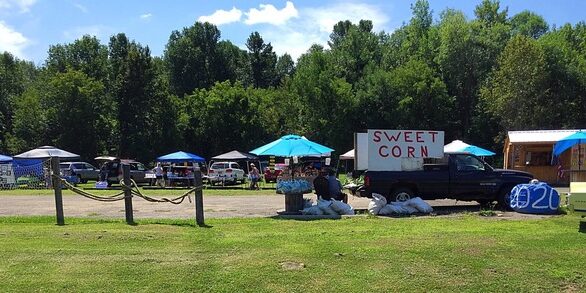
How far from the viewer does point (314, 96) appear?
193 feet

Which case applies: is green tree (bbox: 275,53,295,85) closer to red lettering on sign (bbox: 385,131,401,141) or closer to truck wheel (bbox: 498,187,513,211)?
red lettering on sign (bbox: 385,131,401,141)

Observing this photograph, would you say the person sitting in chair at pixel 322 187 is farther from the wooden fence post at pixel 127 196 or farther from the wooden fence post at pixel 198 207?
the wooden fence post at pixel 127 196

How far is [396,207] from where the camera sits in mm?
14586

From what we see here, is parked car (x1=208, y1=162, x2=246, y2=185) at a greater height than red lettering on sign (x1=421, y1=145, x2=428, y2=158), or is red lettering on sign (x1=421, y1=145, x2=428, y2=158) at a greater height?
red lettering on sign (x1=421, y1=145, x2=428, y2=158)

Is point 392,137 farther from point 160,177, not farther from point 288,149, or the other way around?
point 160,177

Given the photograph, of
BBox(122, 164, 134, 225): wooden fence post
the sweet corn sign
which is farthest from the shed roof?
BBox(122, 164, 134, 225): wooden fence post

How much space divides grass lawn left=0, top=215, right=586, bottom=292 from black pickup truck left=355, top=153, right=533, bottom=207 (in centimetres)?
542

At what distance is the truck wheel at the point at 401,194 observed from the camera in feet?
52.3

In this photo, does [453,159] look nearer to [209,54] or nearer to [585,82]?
[585,82]

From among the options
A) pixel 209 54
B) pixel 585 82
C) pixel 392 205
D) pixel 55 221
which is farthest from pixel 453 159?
pixel 209 54

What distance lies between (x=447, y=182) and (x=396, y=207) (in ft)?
8.01

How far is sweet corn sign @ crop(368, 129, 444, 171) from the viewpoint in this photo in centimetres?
1599

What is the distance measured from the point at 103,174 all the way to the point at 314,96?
29193 mm

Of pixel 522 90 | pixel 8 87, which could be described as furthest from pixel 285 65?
pixel 522 90
